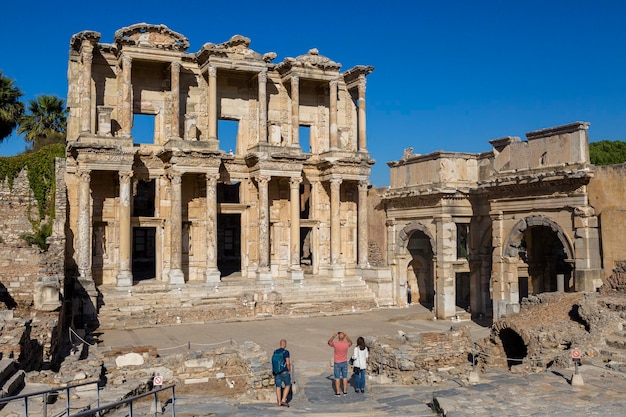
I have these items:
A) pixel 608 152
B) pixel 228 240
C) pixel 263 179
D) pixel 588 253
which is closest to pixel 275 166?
pixel 263 179

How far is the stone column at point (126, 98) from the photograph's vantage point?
2773 centimetres

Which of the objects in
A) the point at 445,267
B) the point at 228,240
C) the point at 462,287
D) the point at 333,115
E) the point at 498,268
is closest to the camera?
the point at 498,268

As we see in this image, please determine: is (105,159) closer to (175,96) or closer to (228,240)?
(175,96)

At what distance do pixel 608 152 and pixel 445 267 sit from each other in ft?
88.7

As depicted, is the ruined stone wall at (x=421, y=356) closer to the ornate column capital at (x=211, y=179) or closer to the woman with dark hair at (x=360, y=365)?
the woman with dark hair at (x=360, y=365)

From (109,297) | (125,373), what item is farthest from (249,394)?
(109,297)

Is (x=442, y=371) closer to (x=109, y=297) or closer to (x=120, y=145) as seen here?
(x=109, y=297)

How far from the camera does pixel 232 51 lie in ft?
98.3

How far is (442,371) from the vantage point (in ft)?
54.3

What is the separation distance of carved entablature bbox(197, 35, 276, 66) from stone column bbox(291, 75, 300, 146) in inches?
77.3

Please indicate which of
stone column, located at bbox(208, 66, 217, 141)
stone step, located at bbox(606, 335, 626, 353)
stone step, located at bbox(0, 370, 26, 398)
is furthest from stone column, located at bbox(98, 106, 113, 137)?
stone step, located at bbox(606, 335, 626, 353)

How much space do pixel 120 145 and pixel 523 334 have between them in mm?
18258

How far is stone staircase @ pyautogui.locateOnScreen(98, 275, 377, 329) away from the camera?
2489cm

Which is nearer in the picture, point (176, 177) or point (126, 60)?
point (126, 60)
